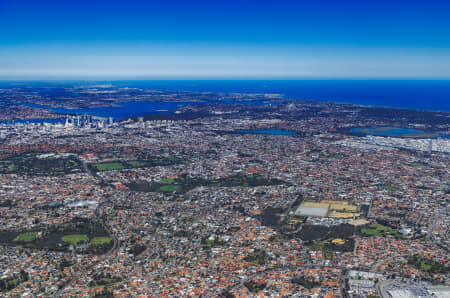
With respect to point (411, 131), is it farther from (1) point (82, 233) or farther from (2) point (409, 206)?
(1) point (82, 233)

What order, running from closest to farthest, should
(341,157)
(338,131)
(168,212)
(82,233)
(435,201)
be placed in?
(82,233) → (168,212) → (435,201) → (341,157) → (338,131)

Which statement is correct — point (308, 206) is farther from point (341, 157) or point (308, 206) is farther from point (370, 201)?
point (341, 157)

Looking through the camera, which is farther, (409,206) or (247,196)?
(247,196)

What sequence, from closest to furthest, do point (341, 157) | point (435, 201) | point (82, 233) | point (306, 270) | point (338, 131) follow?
point (306, 270) → point (82, 233) → point (435, 201) → point (341, 157) → point (338, 131)

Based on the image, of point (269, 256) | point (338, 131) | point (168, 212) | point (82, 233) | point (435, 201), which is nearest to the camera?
point (269, 256)

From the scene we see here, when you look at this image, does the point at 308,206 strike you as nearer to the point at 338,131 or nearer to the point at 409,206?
the point at 409,206

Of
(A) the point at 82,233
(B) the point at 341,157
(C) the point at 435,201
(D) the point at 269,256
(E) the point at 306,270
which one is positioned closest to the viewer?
(E) the point at 306,270

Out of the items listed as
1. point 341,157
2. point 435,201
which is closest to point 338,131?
point 341,157

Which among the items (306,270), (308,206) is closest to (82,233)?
(306,270)
